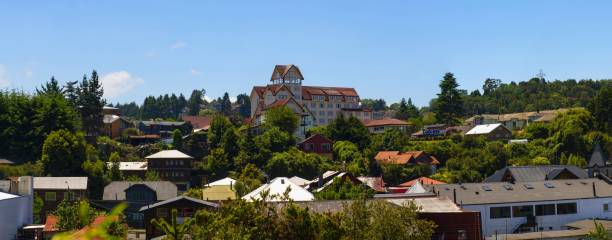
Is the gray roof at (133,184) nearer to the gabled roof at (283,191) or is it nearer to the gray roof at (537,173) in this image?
the gabled roof at (283,191)

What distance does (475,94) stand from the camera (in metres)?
187

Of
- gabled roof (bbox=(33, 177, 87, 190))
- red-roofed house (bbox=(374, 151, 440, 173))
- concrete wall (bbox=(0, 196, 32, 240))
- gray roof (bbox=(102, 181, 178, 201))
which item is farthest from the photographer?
red-roofed house (bbox=(374, 151, 440, 173))

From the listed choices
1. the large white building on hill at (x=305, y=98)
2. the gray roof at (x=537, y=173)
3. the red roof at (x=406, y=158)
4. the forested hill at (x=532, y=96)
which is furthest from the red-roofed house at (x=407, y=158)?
the forested hill at (x=532, y=96)

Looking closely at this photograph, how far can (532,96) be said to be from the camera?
550 feet

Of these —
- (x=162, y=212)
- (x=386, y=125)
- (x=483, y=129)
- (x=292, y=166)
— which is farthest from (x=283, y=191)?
(x=386, y=125)

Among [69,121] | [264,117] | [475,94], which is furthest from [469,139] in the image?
[475,94]

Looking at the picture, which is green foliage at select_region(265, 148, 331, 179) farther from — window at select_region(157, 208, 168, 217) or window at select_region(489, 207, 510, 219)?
window at select_region(157, 208, 168, 217)

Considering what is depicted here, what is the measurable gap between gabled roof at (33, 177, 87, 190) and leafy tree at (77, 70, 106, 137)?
2493 cm

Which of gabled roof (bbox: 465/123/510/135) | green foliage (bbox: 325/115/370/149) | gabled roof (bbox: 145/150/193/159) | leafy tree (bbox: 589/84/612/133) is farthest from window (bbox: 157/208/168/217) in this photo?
leafy tree (bbox: 589/84/612/133)

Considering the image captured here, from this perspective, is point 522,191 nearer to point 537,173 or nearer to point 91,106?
point 537,173

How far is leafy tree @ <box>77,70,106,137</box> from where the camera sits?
9000 cm

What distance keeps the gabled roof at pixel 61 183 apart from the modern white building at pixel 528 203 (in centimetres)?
3080

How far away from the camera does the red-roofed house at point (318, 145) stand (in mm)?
87250

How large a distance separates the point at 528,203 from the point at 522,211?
0.65m
